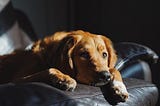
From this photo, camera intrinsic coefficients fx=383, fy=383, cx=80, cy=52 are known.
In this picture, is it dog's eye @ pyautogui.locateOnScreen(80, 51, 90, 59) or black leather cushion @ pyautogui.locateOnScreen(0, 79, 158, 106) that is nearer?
black leather cushion @ pyautogui.locateOnScreen(0, 79, 158, 106)

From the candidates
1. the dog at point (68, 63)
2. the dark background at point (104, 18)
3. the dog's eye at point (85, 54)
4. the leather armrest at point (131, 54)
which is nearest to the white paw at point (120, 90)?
the dog at point (68, 63)

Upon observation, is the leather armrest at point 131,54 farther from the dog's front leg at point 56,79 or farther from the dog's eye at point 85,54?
the dog's front leg at point 56,79

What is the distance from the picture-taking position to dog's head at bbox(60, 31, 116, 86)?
1.31 meters

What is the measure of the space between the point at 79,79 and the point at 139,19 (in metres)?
1.38

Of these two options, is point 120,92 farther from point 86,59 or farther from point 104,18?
point 104,18

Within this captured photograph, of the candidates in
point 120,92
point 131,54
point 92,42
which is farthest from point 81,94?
point 131,54

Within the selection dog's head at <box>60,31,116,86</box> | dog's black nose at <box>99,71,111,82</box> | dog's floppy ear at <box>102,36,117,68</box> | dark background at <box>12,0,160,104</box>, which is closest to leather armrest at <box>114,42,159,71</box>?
dog's floppy ear at <box>102,36,117,68</box>

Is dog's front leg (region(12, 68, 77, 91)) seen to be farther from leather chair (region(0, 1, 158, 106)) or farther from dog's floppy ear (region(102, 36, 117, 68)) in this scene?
dog's floppy ear (region(102, 36, 117, 68))

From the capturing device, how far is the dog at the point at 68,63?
129cm

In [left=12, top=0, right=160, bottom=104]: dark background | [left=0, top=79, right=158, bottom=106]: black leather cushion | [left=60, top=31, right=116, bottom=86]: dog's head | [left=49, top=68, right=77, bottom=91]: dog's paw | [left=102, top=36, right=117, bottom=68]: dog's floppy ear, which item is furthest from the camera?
[left=12, top=0, right=160, bottom=104]: dark background

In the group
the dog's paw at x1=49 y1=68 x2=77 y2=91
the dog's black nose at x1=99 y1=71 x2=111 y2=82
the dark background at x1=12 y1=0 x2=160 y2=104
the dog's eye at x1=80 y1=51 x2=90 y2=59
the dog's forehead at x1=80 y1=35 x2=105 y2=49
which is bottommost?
the dark background at x1=12 y1=0 x2=160 y2=104

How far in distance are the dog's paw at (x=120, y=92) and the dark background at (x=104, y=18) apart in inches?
49.4

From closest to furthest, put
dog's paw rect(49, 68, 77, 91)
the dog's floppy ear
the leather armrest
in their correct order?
1. dog's paw rect(49, 68, 77, 91)
2. the dog's floppy ear
3. the leather armrest

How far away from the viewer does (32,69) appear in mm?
1454
